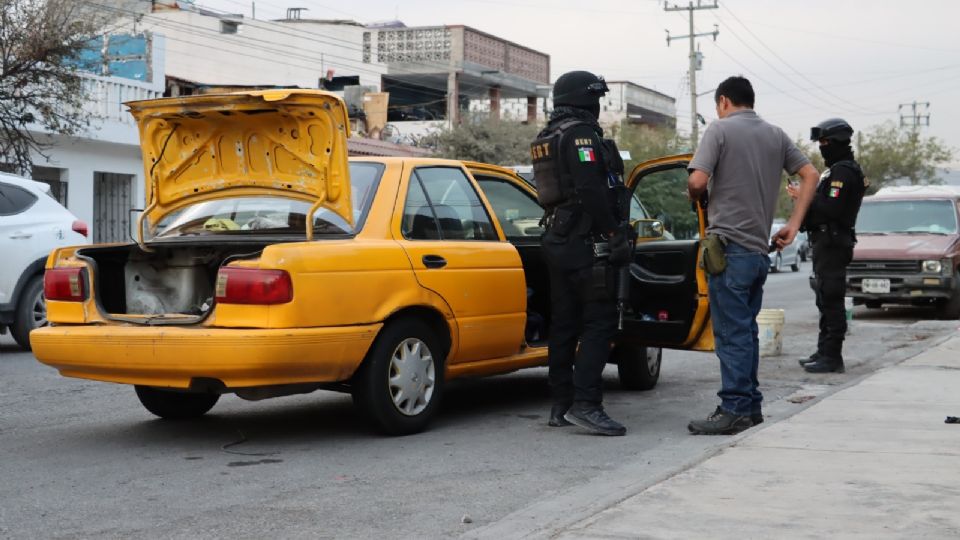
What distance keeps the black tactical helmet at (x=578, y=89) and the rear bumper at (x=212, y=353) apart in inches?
67.4

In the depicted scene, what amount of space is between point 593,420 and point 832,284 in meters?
4.19

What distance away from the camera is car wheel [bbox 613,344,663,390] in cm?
912

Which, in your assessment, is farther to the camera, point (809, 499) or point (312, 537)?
point (809, 499)

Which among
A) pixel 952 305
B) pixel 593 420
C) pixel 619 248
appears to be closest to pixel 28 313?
pixel 593 420

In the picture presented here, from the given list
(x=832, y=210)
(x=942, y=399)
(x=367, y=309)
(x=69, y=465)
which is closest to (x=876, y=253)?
A: (x=832, y=210)

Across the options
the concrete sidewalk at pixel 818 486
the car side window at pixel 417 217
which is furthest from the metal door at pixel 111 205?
the concrete sidewalk at pixel 818 486

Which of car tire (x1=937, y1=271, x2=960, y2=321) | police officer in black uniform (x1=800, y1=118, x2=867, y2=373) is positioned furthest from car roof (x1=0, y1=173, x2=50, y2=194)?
car tire (x1=937, y1=271, x2=960, y2=321)

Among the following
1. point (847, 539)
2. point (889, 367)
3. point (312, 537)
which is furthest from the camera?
point (889, 367)

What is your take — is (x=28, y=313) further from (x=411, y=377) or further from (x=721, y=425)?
(x=721, y=425)

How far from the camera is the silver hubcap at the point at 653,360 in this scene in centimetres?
930

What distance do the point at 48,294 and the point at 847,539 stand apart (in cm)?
465

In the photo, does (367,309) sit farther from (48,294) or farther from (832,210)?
(832,210)

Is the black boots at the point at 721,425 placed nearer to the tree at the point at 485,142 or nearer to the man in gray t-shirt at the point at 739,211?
the man in gray t-shirt at the point at 739,211

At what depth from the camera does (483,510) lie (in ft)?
17.2
